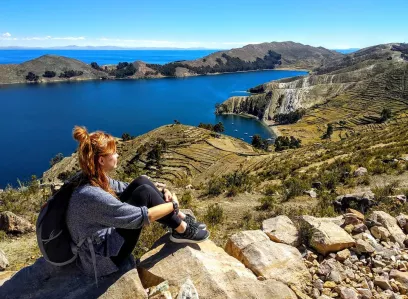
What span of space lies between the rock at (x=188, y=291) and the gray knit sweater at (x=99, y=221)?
0.80m

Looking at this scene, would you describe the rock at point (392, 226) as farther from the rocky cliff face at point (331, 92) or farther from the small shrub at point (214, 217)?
the rocky cliff face at point (331, 92)

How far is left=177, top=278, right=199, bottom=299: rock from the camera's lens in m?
3.41

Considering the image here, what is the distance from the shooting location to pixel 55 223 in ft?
10.8

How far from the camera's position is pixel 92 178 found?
10.5ft

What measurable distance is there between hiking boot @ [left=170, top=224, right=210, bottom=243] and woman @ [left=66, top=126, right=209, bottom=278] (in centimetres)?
35

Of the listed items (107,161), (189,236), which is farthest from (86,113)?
(107,161)

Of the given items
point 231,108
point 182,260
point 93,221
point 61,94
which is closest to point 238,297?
point 182,260

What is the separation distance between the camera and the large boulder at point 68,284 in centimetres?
349

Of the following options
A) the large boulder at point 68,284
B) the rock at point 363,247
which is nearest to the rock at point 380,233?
the rock at point 363,247

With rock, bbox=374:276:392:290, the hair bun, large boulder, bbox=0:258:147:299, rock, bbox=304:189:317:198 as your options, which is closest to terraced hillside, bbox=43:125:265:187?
rock, bbox=304:189:317:198

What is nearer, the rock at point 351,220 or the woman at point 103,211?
the woman at point 103,211

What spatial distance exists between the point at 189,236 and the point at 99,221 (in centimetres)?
134

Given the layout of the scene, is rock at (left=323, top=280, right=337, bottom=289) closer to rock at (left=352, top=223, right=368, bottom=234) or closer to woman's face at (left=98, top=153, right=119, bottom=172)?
rock at (left=352, top=223, right=368, bottom=234)

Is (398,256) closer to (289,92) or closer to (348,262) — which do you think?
(348,262)
